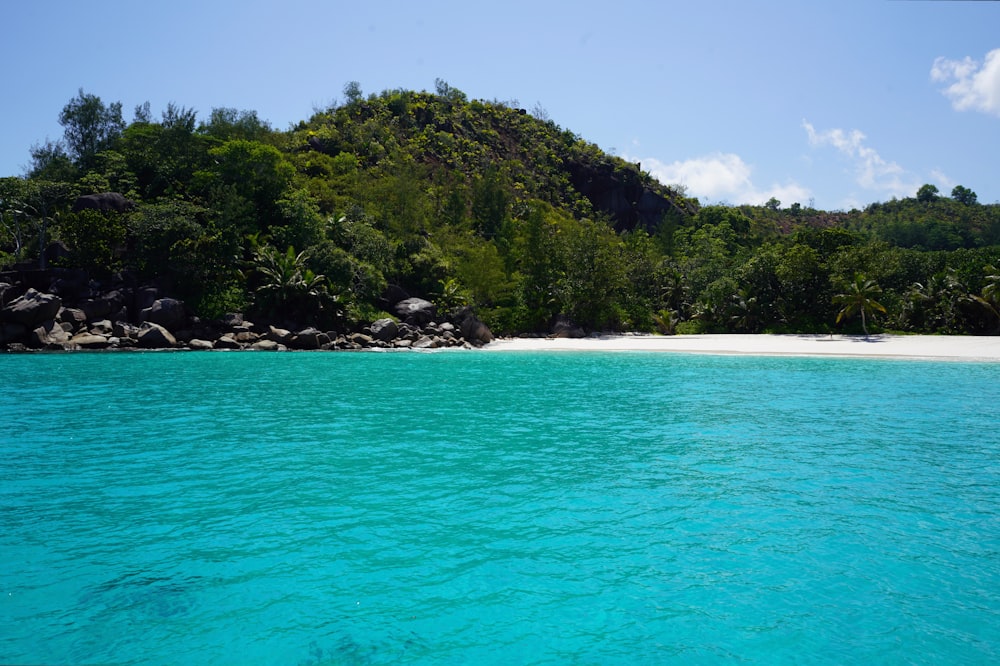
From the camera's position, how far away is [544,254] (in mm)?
54625

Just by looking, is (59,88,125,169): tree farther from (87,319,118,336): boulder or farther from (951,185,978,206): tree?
(951,185,978,206): tree

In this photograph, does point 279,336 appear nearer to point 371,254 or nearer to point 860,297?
point 371,254

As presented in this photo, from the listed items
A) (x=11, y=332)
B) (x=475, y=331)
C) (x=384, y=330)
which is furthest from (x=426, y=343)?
(x=11, y=332)

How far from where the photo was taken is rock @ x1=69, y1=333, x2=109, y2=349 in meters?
35.8

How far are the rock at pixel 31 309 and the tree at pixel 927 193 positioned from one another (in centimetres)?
17393

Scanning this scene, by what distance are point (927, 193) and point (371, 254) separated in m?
155

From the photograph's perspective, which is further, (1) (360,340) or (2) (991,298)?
(2) (991,298)

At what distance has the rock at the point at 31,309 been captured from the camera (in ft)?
116

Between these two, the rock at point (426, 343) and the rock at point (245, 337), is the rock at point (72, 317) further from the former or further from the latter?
the rock at point (426, 343)

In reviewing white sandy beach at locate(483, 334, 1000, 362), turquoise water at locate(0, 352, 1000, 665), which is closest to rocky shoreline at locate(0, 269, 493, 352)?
white sandy beach at locate(483, 334, 1000, 362)

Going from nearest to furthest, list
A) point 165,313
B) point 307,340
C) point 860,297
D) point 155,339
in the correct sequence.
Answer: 1. point 155,339
2. point 165,313
3. point 307,340
4. point 860,297

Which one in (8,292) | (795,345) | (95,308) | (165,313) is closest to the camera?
(8,292)

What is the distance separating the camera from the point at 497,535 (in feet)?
26.2

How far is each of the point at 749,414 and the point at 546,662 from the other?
1389 centimetres
